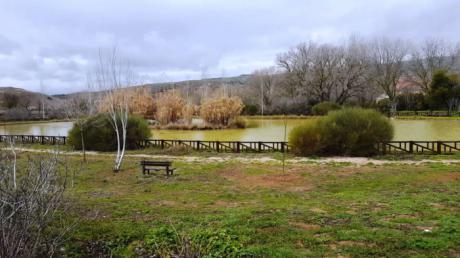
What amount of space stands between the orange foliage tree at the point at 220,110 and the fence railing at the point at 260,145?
13.7m

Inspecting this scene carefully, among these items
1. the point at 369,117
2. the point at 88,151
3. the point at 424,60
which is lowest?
the point at 88,151

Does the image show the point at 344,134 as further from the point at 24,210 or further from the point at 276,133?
the point at 24,210

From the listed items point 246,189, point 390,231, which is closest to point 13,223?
point 390,231

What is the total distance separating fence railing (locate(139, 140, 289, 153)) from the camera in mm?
17656

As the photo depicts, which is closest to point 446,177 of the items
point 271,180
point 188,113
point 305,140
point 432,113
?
point 271,180

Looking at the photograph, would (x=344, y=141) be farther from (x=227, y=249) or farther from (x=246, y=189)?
(x=227, y=249)

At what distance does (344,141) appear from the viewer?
15570mm

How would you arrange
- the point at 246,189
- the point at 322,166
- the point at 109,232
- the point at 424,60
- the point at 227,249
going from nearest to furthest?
the point at 227,249
the point at 109,232
the point at 246,189
the point at 322,166
the point at 424,60

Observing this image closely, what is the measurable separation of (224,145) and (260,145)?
1.81 metres

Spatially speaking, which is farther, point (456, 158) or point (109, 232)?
point (456, 158)

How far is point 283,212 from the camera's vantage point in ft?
20.1

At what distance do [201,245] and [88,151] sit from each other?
17355 mm

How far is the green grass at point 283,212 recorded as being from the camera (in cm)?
462

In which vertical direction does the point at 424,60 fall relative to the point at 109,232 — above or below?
above
